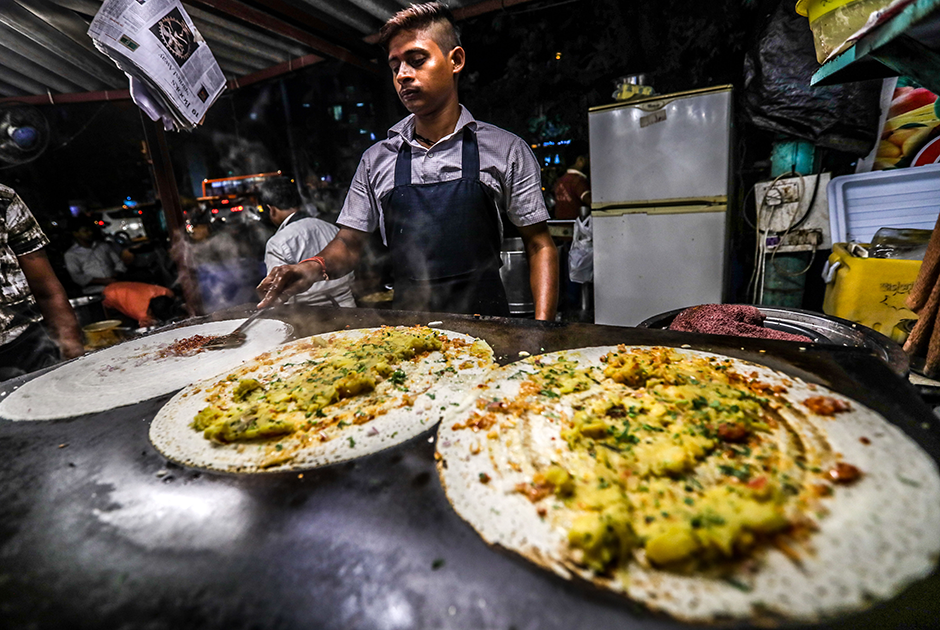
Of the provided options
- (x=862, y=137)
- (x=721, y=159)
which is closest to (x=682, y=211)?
(x=721, y=159)

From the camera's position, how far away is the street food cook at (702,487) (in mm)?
686

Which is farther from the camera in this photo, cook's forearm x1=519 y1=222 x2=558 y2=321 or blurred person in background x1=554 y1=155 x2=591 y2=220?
blurred person in background x1=554 y1=155 x2=591 y2=220

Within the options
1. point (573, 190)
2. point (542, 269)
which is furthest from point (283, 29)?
point (542, 269)

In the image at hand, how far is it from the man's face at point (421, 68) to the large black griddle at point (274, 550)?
2006 millimetres

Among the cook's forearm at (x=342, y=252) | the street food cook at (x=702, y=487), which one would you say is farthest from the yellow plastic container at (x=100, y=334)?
the street food cook at (x=702, y=487)

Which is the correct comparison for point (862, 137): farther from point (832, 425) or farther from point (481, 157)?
point (832, 425)

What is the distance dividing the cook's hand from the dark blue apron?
59cm

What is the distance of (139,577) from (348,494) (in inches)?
15.2

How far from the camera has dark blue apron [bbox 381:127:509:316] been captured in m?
2.60

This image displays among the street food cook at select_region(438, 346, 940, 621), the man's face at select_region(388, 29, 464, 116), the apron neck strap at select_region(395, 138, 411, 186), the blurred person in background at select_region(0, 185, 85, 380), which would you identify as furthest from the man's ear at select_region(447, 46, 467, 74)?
the blurred person in background at select_region(0, 185, 85, 380)

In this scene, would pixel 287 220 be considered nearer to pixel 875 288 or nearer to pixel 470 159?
pixel 470 159

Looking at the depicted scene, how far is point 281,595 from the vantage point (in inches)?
28.6

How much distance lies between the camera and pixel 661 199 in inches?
185

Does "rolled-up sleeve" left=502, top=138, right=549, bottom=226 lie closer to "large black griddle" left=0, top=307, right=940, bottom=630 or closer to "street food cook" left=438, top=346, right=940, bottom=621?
"street food cook" left=438, top=346, right=940, bottom=621
